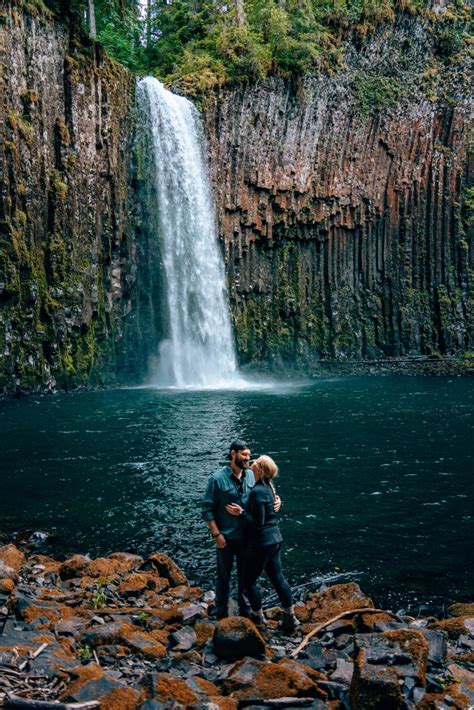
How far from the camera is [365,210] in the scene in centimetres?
3978

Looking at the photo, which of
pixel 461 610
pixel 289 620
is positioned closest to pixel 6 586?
pixel 289 620

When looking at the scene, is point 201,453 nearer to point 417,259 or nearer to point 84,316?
point 84,316

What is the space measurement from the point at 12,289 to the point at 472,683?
22783 millimetres

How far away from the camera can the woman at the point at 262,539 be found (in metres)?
5.88

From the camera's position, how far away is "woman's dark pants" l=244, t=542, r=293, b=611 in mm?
6012

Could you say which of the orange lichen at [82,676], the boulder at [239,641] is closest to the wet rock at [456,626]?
the boulder at [239,641]

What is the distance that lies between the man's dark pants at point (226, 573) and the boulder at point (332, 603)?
33.4 inches

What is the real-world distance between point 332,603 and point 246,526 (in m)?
1.58

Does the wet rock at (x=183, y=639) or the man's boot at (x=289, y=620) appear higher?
the wet rock at (x=183, y=639)

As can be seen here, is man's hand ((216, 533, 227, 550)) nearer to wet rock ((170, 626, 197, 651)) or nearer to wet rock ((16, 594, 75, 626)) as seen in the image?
wet rock ((170, 626, 197, 651))

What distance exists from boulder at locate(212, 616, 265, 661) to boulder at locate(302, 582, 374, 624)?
1519mm

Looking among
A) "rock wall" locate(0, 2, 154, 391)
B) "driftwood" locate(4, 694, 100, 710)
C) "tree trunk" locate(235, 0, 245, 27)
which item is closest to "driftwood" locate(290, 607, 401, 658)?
"driftwood" locate(4, 694, 100, 710)

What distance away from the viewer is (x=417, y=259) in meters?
40.6

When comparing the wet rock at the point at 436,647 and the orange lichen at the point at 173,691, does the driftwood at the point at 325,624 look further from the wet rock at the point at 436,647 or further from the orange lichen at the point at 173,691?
the orange lichen at the point at 173,691
